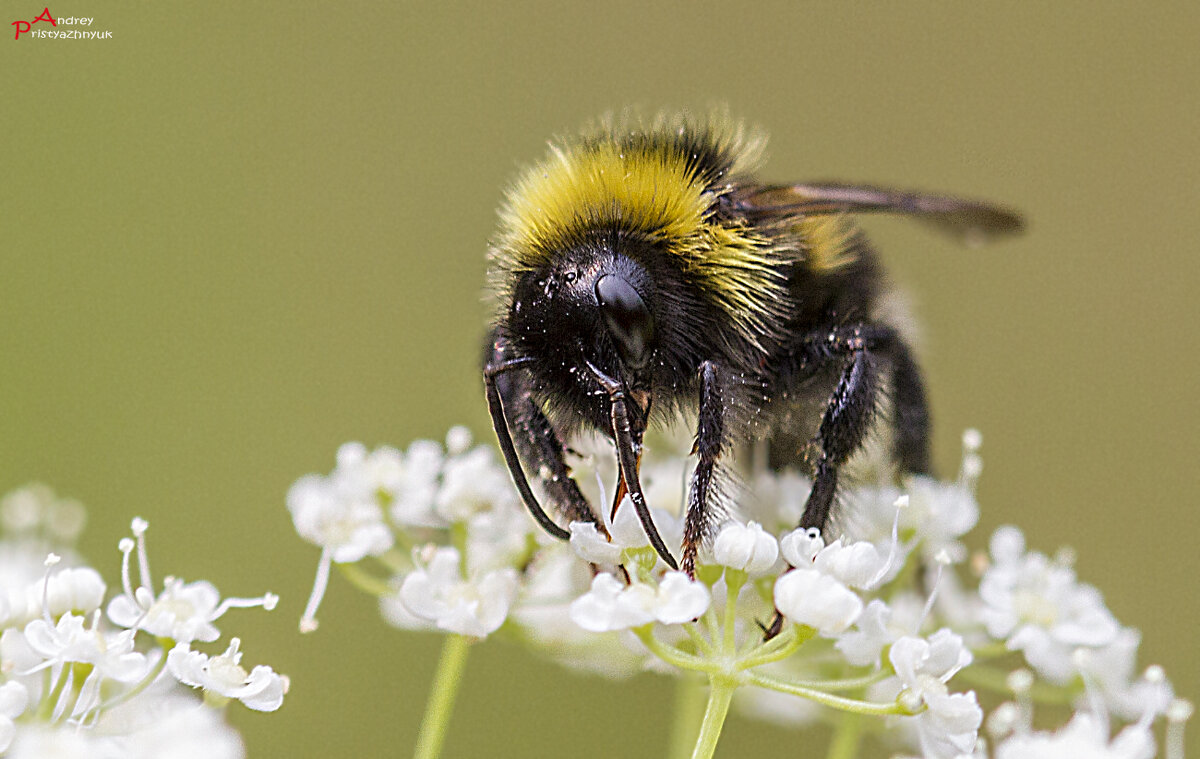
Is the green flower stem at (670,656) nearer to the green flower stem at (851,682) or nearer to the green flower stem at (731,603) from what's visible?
the green flower stem at (731,603)

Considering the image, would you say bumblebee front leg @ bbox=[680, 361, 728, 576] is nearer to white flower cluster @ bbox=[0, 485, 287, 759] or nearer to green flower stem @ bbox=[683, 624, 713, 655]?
green flower stem @ bbox=[683, 624, 713, 655]

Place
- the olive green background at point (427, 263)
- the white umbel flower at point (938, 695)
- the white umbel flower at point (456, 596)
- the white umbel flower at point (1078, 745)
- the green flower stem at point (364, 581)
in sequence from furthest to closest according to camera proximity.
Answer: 1. the olive green background at point (427, 263)
2. the green flower stem at point (364, 581)
3. the white umbel flower at point (456, 596)
4. the white umbel flower at point (938, 695)
5. the white umbel flower at point (1078, 745)

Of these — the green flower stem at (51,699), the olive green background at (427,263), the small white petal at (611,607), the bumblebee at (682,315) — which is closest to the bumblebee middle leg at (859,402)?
the bumblebee at (682,315)

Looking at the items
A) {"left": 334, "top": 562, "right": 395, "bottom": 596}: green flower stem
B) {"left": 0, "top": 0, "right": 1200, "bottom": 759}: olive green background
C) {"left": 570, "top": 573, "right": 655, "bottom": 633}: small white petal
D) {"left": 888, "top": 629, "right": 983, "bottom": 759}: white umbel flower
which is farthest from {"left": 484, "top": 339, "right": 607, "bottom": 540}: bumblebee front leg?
{"left": 0, "top": 0, "right": 1200, "bottom": 759}: olive green background

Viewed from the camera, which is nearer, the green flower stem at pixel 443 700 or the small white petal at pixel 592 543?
the small white petal at pixel 592 543

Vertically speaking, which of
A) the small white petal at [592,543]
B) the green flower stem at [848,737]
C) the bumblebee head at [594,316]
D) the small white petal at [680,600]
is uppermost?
the bumblebee head at [594,316]

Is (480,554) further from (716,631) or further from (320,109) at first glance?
(320,109)

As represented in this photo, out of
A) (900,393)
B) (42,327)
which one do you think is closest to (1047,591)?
(900,393)
